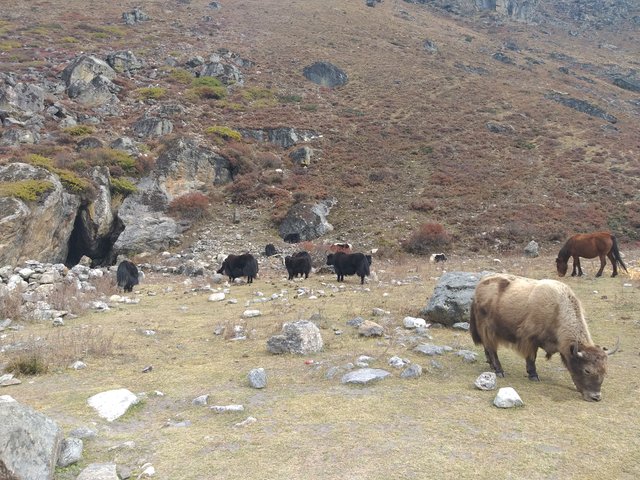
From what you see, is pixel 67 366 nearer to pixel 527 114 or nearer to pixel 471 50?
pixel 527 114

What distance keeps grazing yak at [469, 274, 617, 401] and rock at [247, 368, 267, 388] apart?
3.28 m

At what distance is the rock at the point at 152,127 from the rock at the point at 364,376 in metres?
30.3

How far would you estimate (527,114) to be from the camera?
44406 mm

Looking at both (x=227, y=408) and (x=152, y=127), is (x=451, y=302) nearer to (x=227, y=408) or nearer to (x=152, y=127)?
(x=227, y=408)

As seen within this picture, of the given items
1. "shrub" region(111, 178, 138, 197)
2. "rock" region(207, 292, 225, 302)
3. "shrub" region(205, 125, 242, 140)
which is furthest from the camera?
"shrub" region(205, 125, 242, 140)

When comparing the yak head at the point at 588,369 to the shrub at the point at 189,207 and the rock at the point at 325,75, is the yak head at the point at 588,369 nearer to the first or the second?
the shrub at the point at 189,207

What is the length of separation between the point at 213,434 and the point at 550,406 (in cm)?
381

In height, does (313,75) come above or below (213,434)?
above

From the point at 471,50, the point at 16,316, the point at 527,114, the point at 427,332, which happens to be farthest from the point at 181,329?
the point at 471,50

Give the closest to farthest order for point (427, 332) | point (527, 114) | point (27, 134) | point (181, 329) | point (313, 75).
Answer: point (427, 332)
point (181, 329)
point (27, 134)
point (527, 114)
point (313, 75)

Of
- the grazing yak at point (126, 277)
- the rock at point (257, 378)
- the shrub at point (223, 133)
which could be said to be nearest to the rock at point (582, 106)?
the shrub at point (223, 133)

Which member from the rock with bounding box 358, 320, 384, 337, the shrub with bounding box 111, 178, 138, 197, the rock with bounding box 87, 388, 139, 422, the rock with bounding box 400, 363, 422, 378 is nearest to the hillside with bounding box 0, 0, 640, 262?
the shrub with bounding box 111, 178, 138, 197

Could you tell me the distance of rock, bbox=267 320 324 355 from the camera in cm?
732

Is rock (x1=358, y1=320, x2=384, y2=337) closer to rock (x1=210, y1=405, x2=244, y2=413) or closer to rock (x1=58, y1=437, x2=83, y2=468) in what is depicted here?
rock (x1=210, y1=405, x2=244, y2=413)
